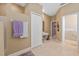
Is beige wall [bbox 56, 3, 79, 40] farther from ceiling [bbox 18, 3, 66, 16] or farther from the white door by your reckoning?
the white door

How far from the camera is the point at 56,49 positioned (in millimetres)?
2822

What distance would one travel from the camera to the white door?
2773 millimetres

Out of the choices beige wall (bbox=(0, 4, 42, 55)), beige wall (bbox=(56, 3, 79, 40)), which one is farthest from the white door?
beige wall (bbox=(56, 3, 79, 40))

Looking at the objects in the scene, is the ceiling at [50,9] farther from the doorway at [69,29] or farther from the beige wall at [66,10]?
the doorway at [69,29]

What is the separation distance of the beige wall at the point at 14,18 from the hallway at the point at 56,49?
0.99 ft

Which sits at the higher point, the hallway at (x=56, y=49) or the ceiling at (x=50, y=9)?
the ceiling at (x=50, y=9)

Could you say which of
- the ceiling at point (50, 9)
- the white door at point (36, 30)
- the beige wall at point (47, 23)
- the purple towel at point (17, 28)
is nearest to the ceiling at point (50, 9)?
the ceiling at point (50, 9)

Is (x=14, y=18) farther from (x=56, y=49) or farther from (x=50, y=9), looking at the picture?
(x=56, y=49)

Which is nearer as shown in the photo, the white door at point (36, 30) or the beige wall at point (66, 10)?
the beige wall at point (66, 10)

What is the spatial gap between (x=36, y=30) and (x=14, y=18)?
55cm

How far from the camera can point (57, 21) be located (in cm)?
292

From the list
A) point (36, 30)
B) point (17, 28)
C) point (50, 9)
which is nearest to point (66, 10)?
point (50, 9)

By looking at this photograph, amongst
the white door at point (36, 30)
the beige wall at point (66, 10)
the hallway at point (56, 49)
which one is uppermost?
the beige wall at point (66, 10)

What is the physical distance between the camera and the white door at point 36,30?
2.77 metres
